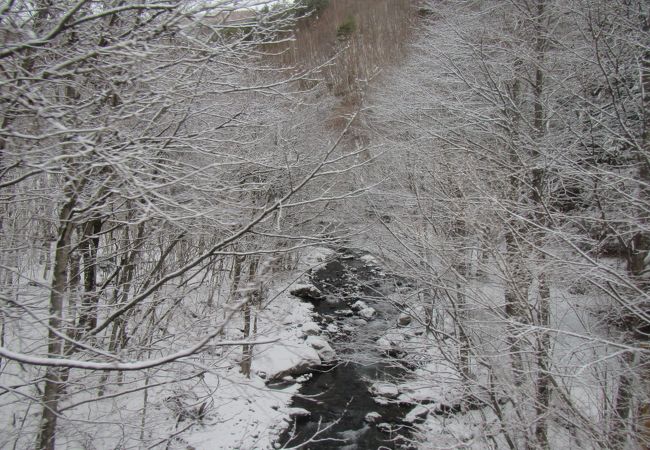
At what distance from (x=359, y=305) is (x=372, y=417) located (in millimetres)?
5264

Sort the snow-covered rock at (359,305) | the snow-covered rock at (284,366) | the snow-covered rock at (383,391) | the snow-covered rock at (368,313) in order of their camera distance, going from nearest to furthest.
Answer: the snow-covered rock at (383,391), the snow-covered rock at (284,366), the snow-covered rock at (368,313), the snow-covered rock at (359,305)

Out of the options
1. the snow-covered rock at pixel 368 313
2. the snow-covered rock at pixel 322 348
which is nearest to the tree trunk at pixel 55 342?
the snow-covered rock at pixel 322 348

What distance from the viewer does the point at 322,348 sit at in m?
10.6

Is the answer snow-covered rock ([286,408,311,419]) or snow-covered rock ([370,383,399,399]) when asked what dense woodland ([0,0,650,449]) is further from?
snow-covered rock ([370,383,399,399])

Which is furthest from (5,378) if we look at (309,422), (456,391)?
(456,391)

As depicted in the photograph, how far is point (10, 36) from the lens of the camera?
222cm

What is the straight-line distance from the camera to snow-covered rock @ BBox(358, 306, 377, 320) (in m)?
12.0

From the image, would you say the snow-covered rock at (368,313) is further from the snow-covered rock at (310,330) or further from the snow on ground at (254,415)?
the snow on ground at (254,415)

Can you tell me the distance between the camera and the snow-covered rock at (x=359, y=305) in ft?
41.8

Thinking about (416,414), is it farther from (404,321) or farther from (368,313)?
(368,313)

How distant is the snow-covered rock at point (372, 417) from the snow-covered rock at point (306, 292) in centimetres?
643

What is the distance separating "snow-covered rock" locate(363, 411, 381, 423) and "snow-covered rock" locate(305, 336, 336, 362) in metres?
2.30

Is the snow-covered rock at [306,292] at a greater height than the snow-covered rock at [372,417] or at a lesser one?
greater

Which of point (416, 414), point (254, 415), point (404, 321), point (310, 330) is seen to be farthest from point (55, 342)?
point (404, 321)
